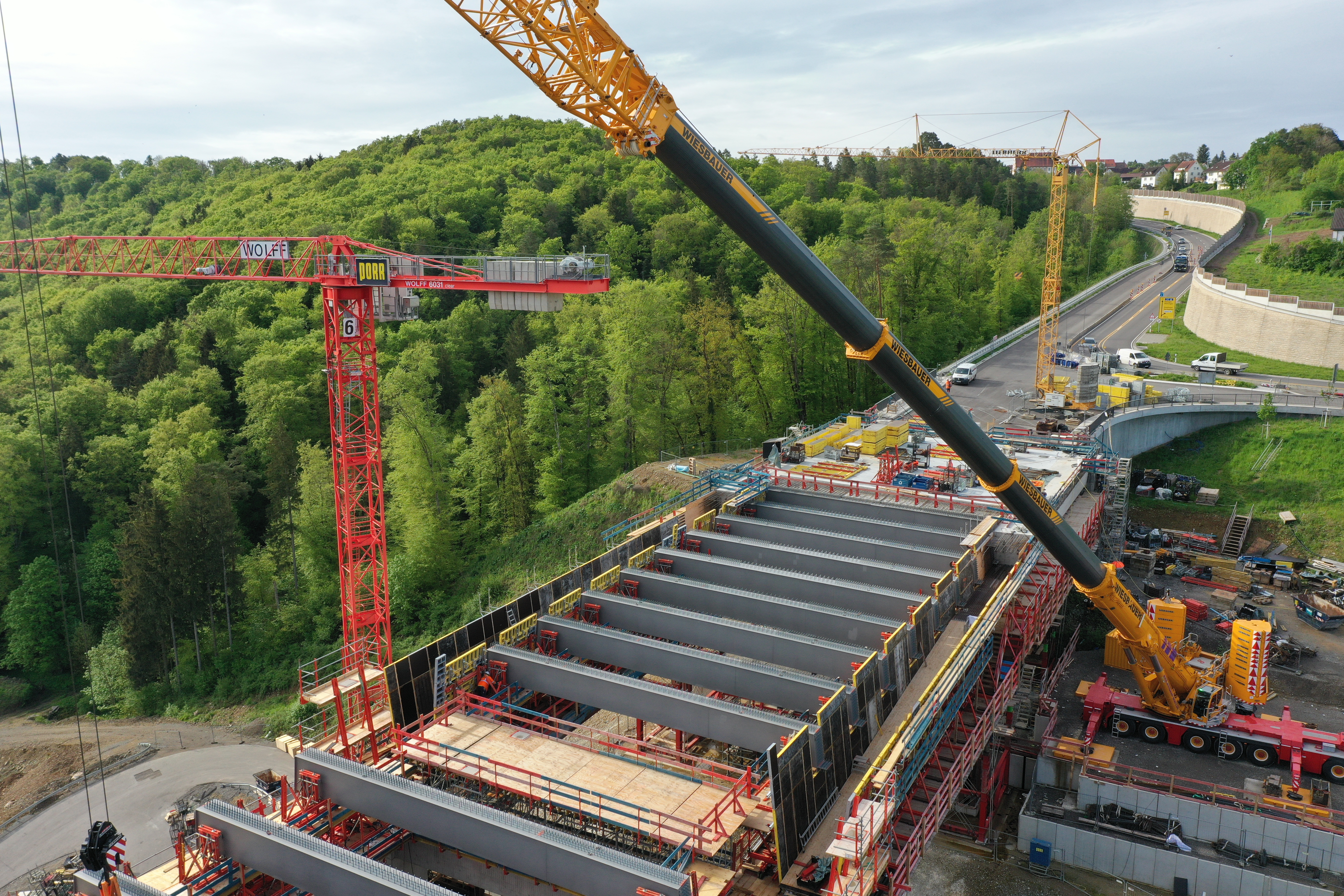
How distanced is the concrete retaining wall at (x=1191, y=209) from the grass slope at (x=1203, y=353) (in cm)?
4310

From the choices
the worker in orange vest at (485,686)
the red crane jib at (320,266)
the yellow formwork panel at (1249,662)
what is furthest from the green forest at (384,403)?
the yellow formwork panel at (1249,662)

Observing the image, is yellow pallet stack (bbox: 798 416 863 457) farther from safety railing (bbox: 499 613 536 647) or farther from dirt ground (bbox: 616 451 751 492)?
safety railing (bbox: 499 613 536 647)

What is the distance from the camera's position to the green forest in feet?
174

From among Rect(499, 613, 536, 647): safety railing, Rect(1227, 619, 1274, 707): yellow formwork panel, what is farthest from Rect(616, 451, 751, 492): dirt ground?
Rect(1227, 619, 1274, 707): yellow formwork panel

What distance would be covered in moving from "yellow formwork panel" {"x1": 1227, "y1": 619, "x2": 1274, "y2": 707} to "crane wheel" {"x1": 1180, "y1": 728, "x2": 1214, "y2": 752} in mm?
1714

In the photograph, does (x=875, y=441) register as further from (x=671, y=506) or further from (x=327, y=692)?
(x=327, y=692)

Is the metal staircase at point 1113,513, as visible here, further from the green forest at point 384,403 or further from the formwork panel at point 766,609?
the green forest at point 384,403

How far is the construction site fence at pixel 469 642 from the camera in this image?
64.5 feet

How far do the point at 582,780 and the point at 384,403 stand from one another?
46.7 meters

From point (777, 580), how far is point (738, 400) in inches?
1423

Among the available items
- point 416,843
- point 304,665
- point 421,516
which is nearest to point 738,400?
point 421,516

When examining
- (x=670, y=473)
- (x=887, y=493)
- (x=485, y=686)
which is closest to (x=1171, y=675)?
(x=887, y=493)

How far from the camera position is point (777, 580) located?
1024 inches

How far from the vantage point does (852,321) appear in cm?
1672
